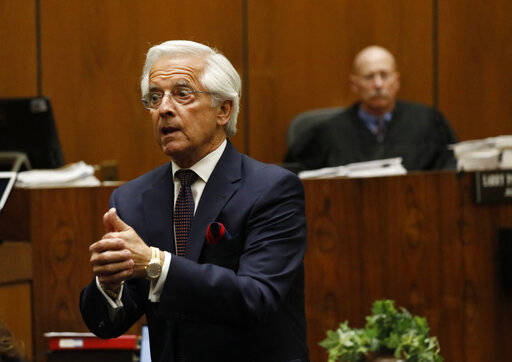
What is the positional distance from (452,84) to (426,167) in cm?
117

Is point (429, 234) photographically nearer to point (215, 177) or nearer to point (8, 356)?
point (215, 177)

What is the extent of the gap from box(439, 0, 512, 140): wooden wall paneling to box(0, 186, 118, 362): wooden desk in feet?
9.01

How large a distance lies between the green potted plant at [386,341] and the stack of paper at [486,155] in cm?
98

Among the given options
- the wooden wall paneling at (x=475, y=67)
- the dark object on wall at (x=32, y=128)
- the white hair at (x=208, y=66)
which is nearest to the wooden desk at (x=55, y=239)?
the dark object on wall at (x=32, y=128)

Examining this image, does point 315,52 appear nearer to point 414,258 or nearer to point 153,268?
point 414,258

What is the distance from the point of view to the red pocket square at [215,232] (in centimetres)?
148

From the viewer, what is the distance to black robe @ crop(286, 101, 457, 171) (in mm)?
3801

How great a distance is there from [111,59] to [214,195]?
3088 millimetres

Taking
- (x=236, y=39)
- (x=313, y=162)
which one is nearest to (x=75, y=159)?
(x=236, y=39)

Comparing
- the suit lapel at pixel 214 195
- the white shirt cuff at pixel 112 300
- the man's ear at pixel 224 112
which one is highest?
the man's ear at pixel 224 112

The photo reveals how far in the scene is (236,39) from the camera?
4.54 metres

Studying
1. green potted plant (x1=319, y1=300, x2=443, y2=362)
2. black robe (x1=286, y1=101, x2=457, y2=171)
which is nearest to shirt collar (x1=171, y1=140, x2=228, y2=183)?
green potted plant (x1=319, y1=300, x2=443, y2=362)

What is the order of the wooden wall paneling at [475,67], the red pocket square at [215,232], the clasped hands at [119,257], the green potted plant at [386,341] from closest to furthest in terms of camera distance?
the clasped hands at [119,257], the red pocket square at [215,232], the green potted plant at [386,341], the wooden wall paneling at [475,67]

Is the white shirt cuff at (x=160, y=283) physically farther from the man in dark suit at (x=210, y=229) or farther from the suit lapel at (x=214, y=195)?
the suit lapel at (x=214, y=195)
